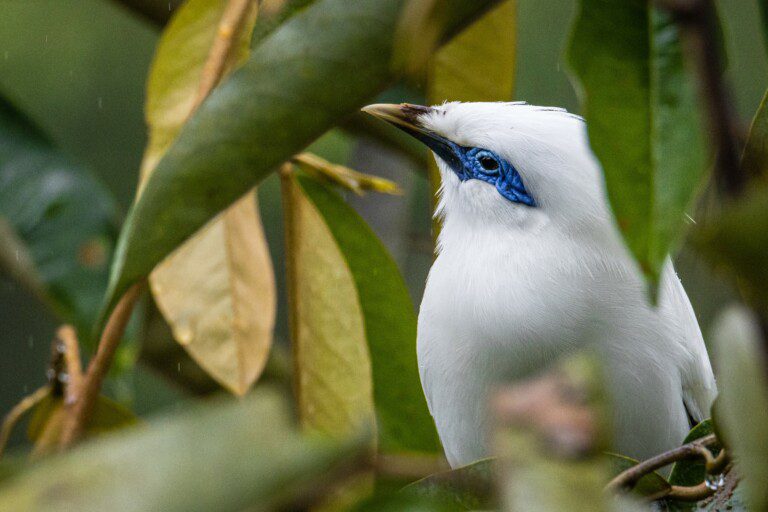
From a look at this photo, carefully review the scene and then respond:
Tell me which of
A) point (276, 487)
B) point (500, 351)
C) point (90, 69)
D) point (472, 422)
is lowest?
point (90, 69)

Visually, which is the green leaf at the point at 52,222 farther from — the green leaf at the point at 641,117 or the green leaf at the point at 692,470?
the green leaf at the point at 641,117

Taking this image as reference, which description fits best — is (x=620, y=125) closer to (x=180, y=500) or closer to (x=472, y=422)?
(x=180, y=500)

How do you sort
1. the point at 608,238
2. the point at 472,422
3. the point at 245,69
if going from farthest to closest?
1. the point at 472,422
2. the point at 608,238
3. the point at 245,69

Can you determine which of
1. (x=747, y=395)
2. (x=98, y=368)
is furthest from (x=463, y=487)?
(x=98, y=368)

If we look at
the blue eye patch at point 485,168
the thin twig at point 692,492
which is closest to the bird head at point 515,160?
the blue eye patch at point 485,168

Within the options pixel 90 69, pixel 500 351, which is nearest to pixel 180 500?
pixel 500 351

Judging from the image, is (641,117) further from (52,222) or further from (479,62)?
(52,222)
